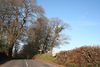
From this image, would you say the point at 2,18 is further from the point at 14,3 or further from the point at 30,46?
the point at 30,46

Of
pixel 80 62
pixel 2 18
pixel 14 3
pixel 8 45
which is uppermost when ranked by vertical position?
pixel 14 3

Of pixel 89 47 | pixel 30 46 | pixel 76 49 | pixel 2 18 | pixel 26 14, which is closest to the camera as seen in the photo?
pixel 89 47

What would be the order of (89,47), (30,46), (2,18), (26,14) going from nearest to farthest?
1. (89,47)
2. (2,18)
3. (26,14)
4. (30,46)

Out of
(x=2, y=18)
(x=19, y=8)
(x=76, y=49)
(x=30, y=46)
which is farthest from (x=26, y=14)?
(x=76, y=49)

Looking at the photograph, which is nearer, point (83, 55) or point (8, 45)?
point (83, 55)

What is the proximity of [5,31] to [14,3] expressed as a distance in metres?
6.96

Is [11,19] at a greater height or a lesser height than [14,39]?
greater

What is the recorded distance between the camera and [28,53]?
233ft

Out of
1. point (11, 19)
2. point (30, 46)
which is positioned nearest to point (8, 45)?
point (11, 19)

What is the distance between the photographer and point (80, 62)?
82.6 feet

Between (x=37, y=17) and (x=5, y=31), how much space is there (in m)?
8.78

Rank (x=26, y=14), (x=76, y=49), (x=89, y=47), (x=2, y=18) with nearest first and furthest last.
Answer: (x=89, y=47), (x=76, y=49), (x=2, y=18), (x=26, y=14)

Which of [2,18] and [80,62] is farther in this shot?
[2,18]

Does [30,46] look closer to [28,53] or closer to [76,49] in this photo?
[28,53]
